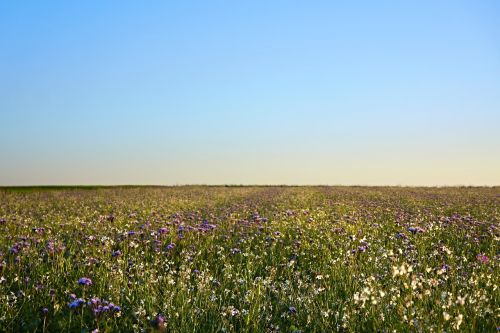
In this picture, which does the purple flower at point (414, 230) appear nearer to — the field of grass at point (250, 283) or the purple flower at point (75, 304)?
the field of grass at point (250, 283)

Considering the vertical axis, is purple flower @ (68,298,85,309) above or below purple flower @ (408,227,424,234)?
below

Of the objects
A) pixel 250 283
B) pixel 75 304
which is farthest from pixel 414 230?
pixel 75 304

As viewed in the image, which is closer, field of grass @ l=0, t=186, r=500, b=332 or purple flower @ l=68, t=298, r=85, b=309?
purple flower @ l=68, t=298, r=85, b=309

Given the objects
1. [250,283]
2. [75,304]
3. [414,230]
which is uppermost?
[414,230]

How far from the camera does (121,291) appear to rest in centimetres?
464

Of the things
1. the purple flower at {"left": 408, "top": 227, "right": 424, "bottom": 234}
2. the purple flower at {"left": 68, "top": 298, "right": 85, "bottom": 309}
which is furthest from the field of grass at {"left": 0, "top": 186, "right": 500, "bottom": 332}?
the purple flower at {"left": 408, "top": 227, "right": 424, "bottom": 234}

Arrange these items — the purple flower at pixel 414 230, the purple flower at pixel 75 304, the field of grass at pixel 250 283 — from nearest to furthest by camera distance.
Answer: the purple flower at pixel 75 304 → the field of grass at pixel 250 283 → the purple flower at pixel 414 230

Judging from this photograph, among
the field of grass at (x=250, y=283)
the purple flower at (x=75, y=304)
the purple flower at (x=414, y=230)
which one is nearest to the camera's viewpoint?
the purple flower at (x=75, y=304)

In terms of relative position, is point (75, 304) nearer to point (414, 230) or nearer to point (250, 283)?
point (250, 283)

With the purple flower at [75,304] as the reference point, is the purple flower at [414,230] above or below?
above

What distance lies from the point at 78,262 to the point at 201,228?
2.75 m

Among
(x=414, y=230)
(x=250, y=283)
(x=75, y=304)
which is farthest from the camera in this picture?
(x=414, y=230)

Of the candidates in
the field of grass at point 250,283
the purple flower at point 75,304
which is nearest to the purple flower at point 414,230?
the field of grass at point 250,283

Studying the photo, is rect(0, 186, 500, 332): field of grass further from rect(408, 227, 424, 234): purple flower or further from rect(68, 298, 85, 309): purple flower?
rect(408, 227, 424, 234): purple flower
